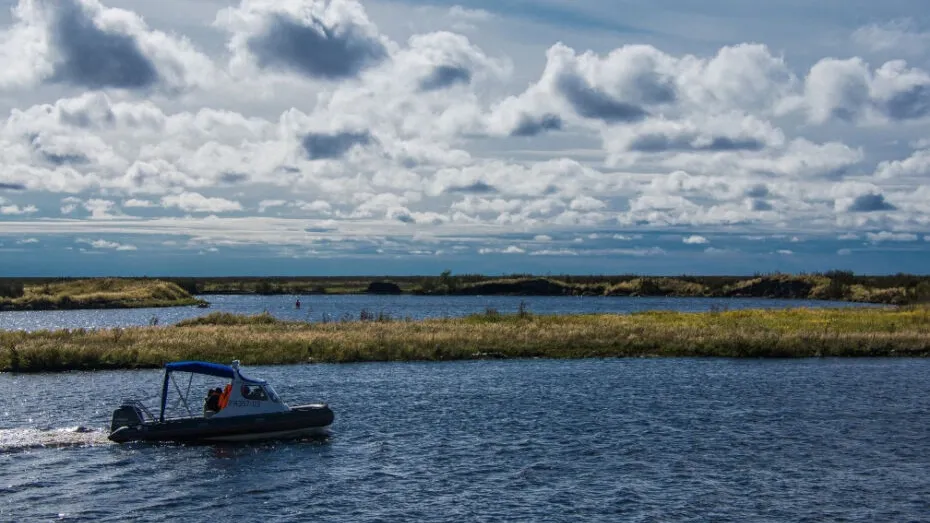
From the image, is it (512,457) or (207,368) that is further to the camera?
(207,368)

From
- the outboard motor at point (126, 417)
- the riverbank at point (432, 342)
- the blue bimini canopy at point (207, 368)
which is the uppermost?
the blue bimini canopy at point (207, 368)

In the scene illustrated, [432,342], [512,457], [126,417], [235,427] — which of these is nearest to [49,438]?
[126,417]

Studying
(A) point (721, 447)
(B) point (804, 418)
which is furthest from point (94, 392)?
(B) point (804, 418)

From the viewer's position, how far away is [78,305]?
144 metres

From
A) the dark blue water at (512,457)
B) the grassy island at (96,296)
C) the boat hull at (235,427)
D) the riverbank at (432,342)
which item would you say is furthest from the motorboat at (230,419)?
the grassy island at (96,296)

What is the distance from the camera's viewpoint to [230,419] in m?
37.2

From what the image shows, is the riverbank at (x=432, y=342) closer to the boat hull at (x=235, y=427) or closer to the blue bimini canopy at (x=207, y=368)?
the blue bimini canopy at (x=207, y=368)

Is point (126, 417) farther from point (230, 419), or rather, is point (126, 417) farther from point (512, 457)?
point (512, 457)

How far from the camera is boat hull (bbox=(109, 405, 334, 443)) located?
3638cm

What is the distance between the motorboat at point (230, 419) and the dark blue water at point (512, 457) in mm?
1024

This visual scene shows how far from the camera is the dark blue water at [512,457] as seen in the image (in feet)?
89.0

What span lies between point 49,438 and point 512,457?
17.9 m

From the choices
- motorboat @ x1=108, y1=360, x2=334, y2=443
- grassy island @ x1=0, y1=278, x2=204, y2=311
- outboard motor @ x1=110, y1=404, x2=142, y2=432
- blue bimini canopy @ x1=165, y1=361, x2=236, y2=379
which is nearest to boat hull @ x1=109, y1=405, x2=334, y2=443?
motorboat @ x1=108, y1=360, x2=334, y2=443

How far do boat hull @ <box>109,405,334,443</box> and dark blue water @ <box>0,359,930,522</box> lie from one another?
0.96 m
